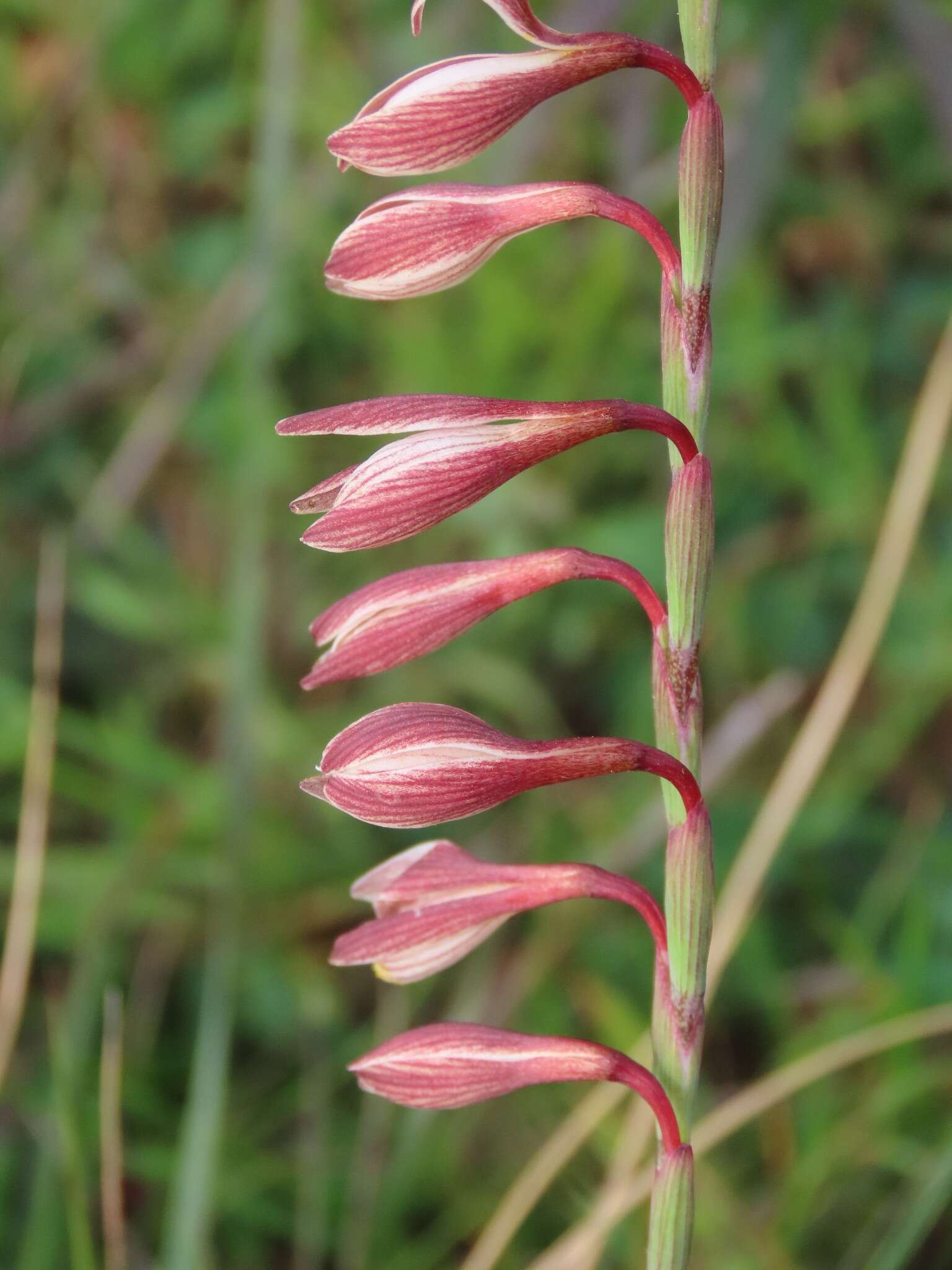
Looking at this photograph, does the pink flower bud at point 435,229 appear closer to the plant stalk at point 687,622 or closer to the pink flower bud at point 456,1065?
the plant stalk at point 687,622

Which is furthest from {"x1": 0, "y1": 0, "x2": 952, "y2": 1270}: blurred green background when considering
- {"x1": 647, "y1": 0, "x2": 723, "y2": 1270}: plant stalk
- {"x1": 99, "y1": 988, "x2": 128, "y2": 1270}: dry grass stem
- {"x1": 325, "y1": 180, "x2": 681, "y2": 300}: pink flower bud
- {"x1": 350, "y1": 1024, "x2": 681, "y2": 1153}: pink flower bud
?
{"x1": 325, "y1": 180, "x2": 681, "y2": 300}: pink flower bud

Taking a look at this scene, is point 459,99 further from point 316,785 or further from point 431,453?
point 316,785

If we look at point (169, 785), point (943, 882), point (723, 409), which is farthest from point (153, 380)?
point (943, 882)

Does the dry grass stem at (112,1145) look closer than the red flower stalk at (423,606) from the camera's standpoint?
No

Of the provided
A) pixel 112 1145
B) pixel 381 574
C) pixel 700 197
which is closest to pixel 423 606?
pixel 700 197

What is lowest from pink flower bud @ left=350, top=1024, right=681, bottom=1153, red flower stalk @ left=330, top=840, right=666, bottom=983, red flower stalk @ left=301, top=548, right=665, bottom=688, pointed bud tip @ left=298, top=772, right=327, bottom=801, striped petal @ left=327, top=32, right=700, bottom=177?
pink flower bud @ left=350, top=1024, right=681, bottom=1153

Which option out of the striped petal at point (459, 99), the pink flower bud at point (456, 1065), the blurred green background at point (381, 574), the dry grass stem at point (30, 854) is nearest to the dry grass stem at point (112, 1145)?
the blurred green background at point (381, 574)

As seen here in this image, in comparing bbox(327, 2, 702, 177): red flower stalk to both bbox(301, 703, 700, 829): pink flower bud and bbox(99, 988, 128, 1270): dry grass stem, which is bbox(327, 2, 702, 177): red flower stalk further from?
bbox(99, 988, 128, 1270): dry grass stem
